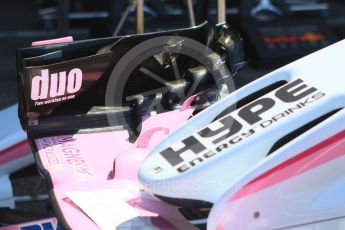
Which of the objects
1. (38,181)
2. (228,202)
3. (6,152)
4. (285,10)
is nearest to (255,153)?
(228,202)

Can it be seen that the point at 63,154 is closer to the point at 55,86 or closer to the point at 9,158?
the point at 55,86

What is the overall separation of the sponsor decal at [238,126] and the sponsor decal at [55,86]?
51 cm

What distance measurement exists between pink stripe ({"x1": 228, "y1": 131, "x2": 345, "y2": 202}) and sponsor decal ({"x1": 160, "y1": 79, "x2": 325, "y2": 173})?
113mm

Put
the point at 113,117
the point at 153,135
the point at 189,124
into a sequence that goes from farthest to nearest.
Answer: the point at 113,117 → the point at 153,135 → the point at 189,124

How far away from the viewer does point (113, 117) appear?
7.04ft

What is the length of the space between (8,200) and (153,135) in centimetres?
58

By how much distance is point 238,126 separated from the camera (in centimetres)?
164

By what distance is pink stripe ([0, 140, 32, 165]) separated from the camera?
2293mm

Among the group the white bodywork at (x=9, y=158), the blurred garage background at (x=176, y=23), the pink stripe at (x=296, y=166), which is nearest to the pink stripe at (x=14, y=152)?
A: the white bodywork at (x=9, y=158)

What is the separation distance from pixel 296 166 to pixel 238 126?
19 cm

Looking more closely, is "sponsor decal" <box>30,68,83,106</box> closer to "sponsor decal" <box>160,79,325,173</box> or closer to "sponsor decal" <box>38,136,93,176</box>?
"sponsor decal" <box>38,136,93,176</box>

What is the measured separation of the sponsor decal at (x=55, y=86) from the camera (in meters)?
2.01

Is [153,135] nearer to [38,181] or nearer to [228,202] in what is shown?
[228,202]

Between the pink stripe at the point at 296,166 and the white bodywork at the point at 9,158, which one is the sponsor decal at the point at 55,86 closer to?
the white bodywork at the point at 9,158
